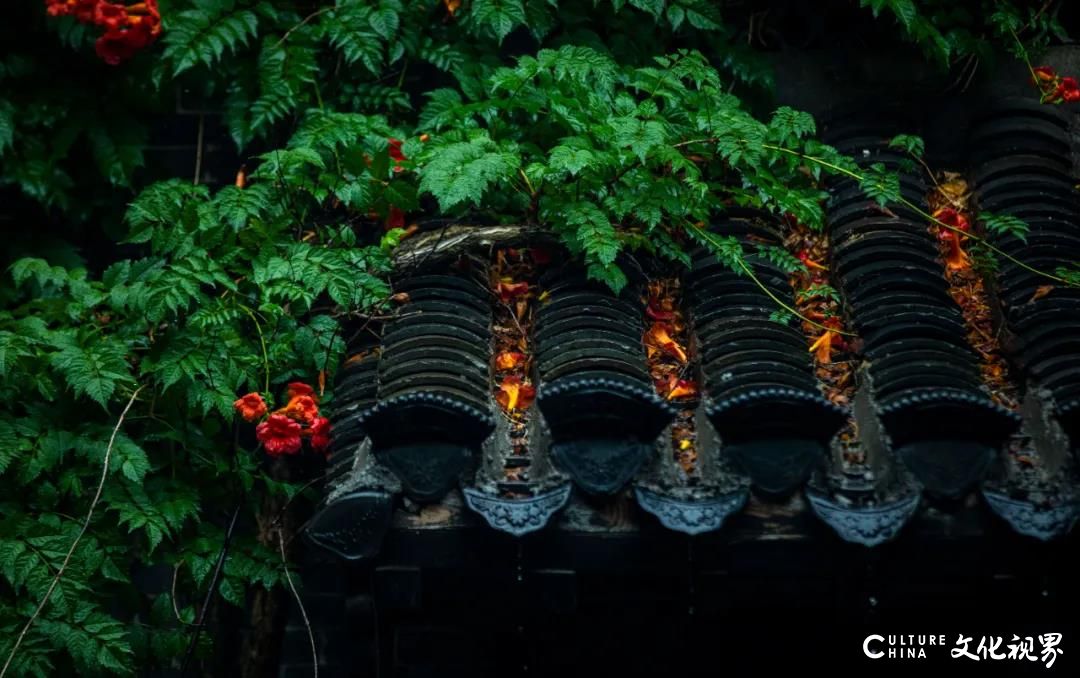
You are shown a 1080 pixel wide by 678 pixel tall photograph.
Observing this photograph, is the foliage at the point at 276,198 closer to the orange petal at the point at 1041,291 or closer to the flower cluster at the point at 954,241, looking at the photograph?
the flower cluster at the point at 954,241

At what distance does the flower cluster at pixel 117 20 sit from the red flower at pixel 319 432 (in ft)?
6.63

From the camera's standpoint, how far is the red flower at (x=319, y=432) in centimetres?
598

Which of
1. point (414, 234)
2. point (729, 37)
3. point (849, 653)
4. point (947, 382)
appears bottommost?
point (849, 653)

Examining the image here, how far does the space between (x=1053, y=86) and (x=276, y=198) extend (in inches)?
152

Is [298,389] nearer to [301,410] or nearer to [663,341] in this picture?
[301,410]

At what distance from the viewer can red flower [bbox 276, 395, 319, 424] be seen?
19.6 feet

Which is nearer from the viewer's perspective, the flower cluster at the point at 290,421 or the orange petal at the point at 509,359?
the flower cluster at the point at 290,421

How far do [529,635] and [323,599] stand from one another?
57.8 inches

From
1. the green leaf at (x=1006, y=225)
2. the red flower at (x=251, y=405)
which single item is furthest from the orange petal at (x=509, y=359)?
the green leaf at (x=1006, y=225)

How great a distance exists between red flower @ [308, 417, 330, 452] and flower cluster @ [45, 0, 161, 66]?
202 cm

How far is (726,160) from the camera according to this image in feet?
21.7

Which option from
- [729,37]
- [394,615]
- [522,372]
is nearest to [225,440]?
[394,615]

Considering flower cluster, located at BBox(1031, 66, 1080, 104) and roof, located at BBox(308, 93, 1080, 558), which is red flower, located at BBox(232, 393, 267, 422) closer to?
roof, located at BBox(308, 93, 1080, 558)

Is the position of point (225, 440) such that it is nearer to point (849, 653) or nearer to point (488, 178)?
point (488, 178)
